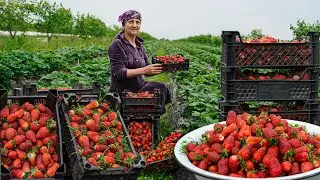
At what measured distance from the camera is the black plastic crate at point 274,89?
19.9 feet

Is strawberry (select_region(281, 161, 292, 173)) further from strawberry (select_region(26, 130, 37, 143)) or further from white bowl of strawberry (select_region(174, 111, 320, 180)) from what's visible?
strawberry (select_region(26, 130, 37, 143))

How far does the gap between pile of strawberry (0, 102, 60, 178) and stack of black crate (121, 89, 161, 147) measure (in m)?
1.77

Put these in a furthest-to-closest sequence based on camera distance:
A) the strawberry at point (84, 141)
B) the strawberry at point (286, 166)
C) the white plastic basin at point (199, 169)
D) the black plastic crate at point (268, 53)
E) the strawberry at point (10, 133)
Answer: the black plastic crate at point (268, 53) → the strawberry at point (10, 133) → the strawberry at point (84, 141) → the strawberry at point (286, 166) → the white plastic basin at point (199, 169)

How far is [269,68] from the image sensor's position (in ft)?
20.3

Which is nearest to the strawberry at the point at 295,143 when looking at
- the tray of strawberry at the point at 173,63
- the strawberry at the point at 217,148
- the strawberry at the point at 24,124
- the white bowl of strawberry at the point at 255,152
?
the white bowl of strawberry at the point at 255,152

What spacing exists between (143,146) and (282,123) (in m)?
2.58

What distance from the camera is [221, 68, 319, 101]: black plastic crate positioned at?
6.06 meters

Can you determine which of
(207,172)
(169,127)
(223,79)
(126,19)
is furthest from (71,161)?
(169,127)

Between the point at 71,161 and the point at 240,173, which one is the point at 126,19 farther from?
the point at 240,173

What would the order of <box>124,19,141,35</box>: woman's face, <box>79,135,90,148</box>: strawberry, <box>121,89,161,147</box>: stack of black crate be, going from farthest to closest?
<box>124,19,141,35</box>: woman's face
<box>121,89,161,147</box>: stack of black crate
<box>79,135,90,148</box>: strawberry

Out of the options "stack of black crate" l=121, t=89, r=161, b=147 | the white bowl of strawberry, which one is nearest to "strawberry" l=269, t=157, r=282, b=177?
the white bowl of strawberry

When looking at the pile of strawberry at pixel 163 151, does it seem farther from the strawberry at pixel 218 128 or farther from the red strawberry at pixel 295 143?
the red strawberry at pixel 295 143

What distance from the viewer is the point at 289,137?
14.6 ft

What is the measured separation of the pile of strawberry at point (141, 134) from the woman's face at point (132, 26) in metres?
1.19
